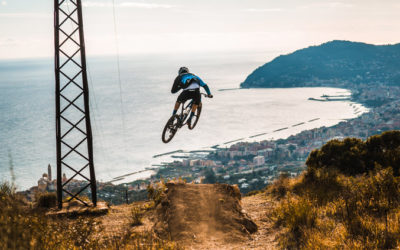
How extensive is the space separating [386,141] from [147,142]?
52.6 metres

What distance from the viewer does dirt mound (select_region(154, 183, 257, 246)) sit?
7.46 metres

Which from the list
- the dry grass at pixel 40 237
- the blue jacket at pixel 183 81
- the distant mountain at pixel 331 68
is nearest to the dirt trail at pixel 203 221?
the dry grass at pixel 40 237

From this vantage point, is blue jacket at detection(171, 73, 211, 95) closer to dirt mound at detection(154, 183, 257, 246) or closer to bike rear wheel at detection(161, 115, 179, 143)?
bike rear wheel at detection(161, 115, 179, 143)

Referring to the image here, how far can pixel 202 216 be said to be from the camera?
327 inches

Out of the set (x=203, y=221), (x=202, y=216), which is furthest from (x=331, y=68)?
(x=203, y=221)

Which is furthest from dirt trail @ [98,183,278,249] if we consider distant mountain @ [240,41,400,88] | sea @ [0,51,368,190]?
distant mountain @ [240,41,400,88]

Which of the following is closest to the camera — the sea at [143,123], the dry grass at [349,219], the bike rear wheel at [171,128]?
the dry grass at [349,219]

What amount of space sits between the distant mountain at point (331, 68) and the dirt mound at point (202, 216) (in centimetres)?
12403

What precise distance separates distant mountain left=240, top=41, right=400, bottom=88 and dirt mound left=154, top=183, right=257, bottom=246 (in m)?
124

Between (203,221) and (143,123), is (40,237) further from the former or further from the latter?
(143,123)

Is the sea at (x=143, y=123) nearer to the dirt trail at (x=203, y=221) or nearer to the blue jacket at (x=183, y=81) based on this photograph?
the dirt trail at (x=203, y=221)

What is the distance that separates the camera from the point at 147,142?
63.3 meters

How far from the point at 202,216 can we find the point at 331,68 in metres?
147

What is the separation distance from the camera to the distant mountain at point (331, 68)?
13075 centimetres
